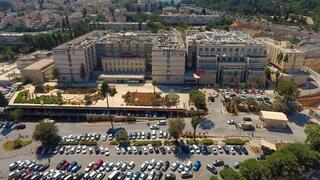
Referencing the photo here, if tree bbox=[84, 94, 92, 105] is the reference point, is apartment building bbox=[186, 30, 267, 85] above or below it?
above

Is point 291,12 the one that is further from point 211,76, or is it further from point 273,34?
point 211,76

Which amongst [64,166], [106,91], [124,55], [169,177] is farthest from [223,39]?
[64,166]

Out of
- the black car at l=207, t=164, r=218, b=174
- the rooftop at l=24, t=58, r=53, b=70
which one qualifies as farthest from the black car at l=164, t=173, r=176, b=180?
the rooftop at l=24, t=58, r=53, b=70

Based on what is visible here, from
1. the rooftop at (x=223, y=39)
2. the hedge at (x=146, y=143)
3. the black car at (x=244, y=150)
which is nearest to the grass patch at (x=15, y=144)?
the hedge at (x=146, y=143)

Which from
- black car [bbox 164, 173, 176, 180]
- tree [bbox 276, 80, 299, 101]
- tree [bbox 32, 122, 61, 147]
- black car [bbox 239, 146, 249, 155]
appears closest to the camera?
black car [bbox 164, 173, 176, 180]

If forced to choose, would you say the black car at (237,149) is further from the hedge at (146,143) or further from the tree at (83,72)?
the tree at (83,72)

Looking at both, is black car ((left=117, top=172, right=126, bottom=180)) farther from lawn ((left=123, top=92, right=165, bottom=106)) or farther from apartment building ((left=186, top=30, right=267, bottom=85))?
apartment building ((left=186, top=30, right=267, bottom=85))
